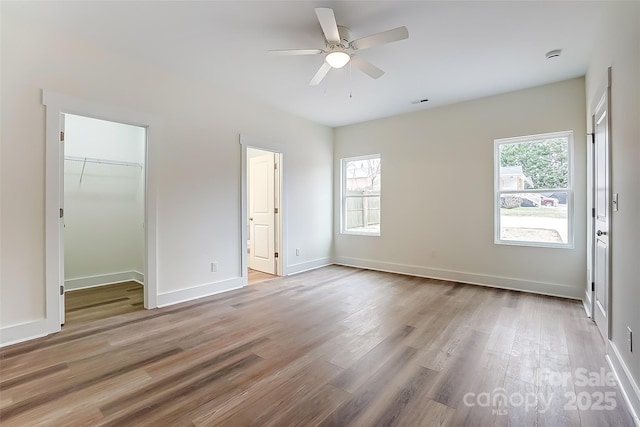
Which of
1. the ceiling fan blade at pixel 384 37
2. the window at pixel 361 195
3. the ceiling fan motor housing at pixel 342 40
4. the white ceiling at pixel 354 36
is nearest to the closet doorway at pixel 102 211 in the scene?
the white ceiling at pixel 354 36

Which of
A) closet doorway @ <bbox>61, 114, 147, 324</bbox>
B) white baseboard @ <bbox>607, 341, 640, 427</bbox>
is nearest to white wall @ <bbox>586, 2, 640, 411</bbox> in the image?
white baseboard @ <bbox>607, 341, 640, 427</bbox>

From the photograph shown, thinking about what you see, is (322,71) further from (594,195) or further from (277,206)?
(594,195)

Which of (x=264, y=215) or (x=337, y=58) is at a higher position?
(x=337, y=58)

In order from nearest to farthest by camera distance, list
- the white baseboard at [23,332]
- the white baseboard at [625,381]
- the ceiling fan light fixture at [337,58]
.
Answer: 1. the white baseboard at [625,381]
2. the white baseboard at [23,332]
3. the ceiling fan light fixture at [337,58]

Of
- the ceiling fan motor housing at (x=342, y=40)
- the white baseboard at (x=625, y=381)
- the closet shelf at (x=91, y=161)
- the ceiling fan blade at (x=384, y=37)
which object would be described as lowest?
the white baseboard at (x=625, y=381)

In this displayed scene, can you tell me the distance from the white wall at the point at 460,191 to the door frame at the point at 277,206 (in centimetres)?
151

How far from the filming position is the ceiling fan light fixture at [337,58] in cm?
259

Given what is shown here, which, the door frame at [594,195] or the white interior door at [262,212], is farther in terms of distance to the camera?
the white interior door at [262,212]

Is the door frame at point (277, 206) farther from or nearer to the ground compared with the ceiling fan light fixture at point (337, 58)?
nearer to the ground

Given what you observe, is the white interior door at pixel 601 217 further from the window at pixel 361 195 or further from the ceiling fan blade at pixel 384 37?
the window at pixel 361 195

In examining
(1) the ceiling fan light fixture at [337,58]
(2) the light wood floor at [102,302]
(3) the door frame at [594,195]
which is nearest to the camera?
(3) the door frame at [594,195]

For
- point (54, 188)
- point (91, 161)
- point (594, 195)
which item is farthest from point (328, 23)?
point (91, 161)

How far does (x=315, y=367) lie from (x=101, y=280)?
413cm

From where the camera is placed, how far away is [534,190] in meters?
4.04
